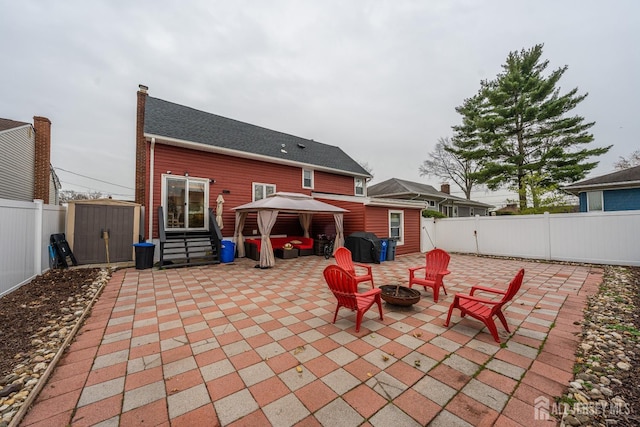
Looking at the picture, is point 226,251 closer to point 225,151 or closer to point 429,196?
point 225,151

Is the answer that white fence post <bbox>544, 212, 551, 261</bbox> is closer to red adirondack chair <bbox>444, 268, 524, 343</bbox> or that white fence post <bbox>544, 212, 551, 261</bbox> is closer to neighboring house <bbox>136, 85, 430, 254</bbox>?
neighboring house <bbox>136, 85, 430, 254</bbox>

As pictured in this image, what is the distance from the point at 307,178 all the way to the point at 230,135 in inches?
172

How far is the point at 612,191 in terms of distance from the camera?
11.6 metres

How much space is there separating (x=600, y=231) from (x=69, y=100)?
74.8 ft

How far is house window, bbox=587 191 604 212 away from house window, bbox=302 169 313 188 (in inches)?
597

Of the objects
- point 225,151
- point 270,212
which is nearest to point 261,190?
point 225,151

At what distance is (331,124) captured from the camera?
1667cm

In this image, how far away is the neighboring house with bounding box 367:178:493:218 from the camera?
61.1 ft

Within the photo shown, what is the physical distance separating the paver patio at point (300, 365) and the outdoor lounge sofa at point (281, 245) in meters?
4.24

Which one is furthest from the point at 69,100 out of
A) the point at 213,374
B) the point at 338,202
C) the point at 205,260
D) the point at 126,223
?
the point at 213,374

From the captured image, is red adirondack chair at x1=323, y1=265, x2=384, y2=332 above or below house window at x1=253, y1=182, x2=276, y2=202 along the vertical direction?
below

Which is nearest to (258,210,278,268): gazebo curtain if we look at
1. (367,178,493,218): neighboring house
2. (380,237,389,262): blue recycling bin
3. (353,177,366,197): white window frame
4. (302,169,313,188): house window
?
(380,237,389,262): blue recycling bin

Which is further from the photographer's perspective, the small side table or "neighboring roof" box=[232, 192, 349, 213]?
the small side table

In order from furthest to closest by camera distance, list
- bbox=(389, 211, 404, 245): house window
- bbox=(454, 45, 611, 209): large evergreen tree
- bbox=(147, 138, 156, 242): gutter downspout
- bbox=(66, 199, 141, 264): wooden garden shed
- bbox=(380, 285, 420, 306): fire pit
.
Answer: bbox=(454, 45, 611, 209): large evergreen tree, bbox=(389, 211, 404, 245): house window, bbox=(147, 138, 156, 242): gutter downspout, bbox=(66, 199, 141, 264): wooden garden shed, bbox=(380, 285, 420, 306): fire pit
